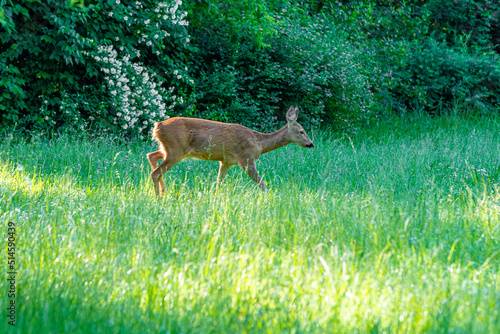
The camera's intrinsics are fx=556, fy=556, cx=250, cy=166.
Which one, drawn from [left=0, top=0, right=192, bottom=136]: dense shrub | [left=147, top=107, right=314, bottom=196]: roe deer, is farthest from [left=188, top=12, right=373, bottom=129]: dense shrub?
[left=147, top=107, right=314, bottom=196]: roe deer

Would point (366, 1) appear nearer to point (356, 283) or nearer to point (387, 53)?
point (387, 53)

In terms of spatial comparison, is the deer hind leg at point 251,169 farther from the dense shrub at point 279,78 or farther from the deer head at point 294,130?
the dense shrub at point 279,78

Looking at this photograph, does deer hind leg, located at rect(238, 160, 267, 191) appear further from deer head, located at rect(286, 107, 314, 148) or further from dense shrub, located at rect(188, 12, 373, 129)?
dense shrub, located at rect(188, 12, 373, 129)

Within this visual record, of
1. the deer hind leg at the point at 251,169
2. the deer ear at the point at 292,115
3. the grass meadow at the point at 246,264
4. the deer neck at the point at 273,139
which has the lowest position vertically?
the deer hind leg at the point at 251,169

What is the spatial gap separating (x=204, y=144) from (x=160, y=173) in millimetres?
645

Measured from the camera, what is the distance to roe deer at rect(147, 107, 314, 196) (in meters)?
6.61

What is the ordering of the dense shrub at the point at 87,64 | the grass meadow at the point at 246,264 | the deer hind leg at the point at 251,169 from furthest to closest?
1. the dense shrub at the point at 87,64
2. the deer hind leg at the point at 251,169
3. the grass meadow at the point at 246,264

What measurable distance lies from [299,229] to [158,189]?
8.58 ft

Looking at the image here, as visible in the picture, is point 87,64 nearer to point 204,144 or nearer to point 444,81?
point 204,144

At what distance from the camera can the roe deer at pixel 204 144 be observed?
661 cm

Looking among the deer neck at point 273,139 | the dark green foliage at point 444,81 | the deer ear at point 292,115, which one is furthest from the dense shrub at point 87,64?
the dark green foliage at point 444,81

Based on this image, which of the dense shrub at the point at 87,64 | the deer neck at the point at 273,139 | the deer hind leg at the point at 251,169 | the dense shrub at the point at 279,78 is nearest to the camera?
the deer hind leg at the point at 251,169

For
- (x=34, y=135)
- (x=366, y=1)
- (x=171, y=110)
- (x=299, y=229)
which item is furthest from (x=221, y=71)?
(x=299, y=229)

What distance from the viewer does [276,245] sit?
12.5 feet
